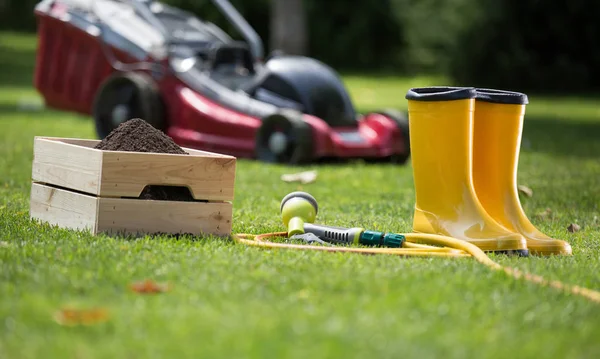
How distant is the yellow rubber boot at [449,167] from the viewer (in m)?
3.97

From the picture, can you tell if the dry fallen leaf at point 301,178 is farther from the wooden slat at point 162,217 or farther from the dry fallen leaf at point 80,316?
the dry fallen leaf at point 80,316

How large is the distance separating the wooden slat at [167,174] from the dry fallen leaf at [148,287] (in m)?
0.96

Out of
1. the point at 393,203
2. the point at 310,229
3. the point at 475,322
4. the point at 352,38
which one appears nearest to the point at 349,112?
the point at 393,203

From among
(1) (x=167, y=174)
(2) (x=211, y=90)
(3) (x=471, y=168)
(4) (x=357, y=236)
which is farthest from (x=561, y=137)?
(1) (x=167, y=174)

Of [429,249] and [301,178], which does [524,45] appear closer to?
[301,178]

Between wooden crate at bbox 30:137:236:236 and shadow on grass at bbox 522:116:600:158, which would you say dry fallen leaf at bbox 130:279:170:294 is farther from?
shadow on grass at bbox 522:116:600:158

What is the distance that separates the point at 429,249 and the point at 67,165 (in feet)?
5.10

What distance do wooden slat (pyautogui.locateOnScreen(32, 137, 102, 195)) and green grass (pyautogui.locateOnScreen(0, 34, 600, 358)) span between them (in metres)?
0.22

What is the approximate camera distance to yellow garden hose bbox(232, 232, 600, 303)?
10.6 ft

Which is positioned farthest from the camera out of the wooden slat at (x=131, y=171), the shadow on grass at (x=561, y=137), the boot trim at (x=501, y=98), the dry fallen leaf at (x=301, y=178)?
the shadow on grass at (x=561, y=137)

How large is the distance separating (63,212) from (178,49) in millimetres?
4319

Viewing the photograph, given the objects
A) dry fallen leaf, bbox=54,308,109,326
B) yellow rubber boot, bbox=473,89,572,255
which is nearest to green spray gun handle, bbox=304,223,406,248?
yellow rubber boot, bbox=473,89,572,255

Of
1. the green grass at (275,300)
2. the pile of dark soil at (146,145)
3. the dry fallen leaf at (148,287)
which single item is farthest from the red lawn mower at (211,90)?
the dry fallen leaf at (148,287)

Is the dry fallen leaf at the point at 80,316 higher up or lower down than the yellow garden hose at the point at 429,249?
lower down
